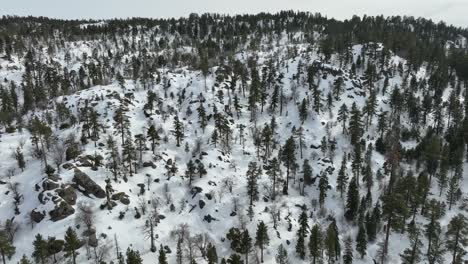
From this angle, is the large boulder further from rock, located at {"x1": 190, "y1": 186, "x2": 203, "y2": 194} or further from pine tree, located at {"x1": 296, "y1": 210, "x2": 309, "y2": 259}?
pine tree, located at {"x1": 296, "y1": 210, "x2": 309, "y2": 259}

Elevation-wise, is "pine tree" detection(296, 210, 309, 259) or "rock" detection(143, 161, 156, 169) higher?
"rock" detection(143, 161, 156, 169)

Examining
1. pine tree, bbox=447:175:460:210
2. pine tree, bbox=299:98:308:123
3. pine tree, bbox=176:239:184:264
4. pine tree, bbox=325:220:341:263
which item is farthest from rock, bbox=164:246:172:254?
pine tree, bbox=299:98:308:123

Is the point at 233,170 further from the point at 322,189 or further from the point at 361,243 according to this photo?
the point at 361,243

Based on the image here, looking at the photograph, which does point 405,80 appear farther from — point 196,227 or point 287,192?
point 196,227

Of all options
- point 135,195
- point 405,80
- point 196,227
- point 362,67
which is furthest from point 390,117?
point 135,195

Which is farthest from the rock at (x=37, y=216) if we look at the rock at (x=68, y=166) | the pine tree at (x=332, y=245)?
the pine tree at (x=332, y=245)

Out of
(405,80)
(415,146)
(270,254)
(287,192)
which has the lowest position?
(270,254)
